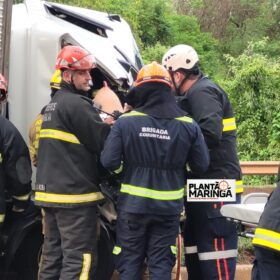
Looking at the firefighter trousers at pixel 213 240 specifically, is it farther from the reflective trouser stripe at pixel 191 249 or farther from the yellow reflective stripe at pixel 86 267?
the yellow reflective stripe at pixel 86 267

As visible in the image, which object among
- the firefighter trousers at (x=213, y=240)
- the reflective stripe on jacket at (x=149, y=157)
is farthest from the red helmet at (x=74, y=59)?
the firefighter trousers at (x=213, y=240)

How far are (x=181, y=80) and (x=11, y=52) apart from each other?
4.66 feet

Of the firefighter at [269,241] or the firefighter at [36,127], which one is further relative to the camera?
the firefighter at [36,127]

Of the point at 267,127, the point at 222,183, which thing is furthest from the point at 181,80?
the point at 267,127

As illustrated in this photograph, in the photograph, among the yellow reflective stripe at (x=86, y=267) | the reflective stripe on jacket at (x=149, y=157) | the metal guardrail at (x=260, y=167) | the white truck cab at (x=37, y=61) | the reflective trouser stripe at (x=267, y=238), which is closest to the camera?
the reflective trouser stripe at (x=267, y=238)

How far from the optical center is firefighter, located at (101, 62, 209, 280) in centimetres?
408

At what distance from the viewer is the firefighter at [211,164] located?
179 inches

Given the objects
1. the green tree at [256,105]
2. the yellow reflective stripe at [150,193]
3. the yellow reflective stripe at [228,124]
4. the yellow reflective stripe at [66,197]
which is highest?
the yellow reflective stripe at [228,124]

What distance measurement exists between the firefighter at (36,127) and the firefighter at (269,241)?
2.14 m

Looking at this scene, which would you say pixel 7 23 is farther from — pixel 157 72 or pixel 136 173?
pixel 136 173

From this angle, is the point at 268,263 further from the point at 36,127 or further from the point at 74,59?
the point at 36,127

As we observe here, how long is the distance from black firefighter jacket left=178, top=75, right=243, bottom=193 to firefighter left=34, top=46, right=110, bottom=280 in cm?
76

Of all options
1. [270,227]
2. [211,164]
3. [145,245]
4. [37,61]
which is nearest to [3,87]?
[37,61]

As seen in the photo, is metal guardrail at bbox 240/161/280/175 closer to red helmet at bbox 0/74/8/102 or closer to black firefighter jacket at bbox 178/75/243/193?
black firefighter jacket at bbox 178/75/243/193
